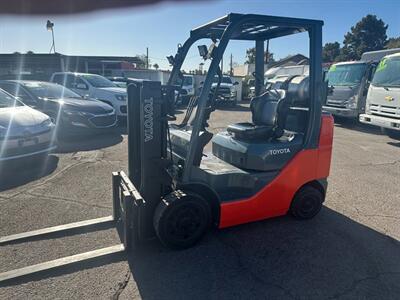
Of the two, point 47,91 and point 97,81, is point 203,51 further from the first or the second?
point 97,81

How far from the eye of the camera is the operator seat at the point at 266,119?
349 centimetres

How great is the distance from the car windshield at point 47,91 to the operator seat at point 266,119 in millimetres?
6374

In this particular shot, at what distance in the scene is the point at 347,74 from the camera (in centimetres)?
1154

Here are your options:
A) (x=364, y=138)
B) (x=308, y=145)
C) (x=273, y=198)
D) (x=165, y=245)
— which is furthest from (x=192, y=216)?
(x=364, y=138)

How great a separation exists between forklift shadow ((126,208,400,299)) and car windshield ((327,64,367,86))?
9.22 meters

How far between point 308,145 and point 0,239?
11.8 ft

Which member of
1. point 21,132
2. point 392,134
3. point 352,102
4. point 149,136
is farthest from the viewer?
point 352,102

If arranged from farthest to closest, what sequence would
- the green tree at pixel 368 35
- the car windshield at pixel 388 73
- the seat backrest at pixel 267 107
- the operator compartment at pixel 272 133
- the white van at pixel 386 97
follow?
the green tree at pixel 368 35 → the car windshield at pixel 388 73 → the white van at pixel 386 97 → the seat backrest at pixel 267 107 → the operator compartment at pixel 272 133

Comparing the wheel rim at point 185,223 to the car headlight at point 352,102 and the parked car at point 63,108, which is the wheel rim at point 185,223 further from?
the car headlight at point 352,102

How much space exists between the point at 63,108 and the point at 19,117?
8.07 feet

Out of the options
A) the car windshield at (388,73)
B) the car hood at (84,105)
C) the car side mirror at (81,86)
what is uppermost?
the car windshield at (388,73)

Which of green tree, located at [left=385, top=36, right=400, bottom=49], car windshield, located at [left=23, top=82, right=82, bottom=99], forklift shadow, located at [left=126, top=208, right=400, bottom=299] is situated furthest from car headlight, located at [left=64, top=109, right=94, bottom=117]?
green tree, located at [left=385, top=36, right=400, bottom=49]

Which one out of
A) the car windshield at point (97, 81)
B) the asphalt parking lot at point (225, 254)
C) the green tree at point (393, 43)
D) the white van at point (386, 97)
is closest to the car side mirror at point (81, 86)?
the car windshield at point (97, 81)

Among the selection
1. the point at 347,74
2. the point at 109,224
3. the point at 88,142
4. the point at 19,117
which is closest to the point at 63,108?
the point at 88,142
